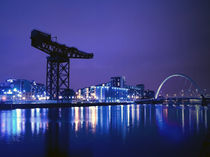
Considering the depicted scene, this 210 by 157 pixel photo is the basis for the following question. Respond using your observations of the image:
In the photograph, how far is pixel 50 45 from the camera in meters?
43.1

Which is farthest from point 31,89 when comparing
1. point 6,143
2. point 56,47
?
point 6,143

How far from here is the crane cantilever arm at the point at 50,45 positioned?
1529 inches

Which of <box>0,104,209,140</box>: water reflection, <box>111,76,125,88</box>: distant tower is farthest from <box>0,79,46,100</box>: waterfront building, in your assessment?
<box>111,76,125,88</box>: distant tower

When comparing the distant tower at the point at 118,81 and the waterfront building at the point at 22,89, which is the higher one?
the distant tower at the point at 118,81

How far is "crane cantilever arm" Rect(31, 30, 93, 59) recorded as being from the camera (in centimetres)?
3884

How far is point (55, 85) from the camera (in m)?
46.2

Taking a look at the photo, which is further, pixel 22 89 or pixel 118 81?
pixel 118 81

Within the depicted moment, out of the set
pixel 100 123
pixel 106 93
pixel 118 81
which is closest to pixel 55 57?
pixel 100 123

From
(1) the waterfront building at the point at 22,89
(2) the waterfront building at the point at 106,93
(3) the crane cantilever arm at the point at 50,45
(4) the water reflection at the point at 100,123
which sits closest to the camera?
(4) the water reflection at the point at 100,123

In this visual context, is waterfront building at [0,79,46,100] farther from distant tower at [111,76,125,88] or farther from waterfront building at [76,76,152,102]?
distant tower at [111,76,125,88]

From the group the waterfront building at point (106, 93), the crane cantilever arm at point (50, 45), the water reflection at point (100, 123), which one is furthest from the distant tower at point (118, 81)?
the water reflection at point (100, 123)

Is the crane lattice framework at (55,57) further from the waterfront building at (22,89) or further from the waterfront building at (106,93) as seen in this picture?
the waterfront building at (106,93)

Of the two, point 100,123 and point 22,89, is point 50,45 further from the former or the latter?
point 22,89

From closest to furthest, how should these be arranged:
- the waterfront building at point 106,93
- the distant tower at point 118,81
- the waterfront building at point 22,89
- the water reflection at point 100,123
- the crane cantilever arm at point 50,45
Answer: the water reflection at point 100,123, the crane cantilever arm at point 50,45, the waterfront building at point 22,89, the waterfront building at point 106,93, the distant tower at point 118,81
